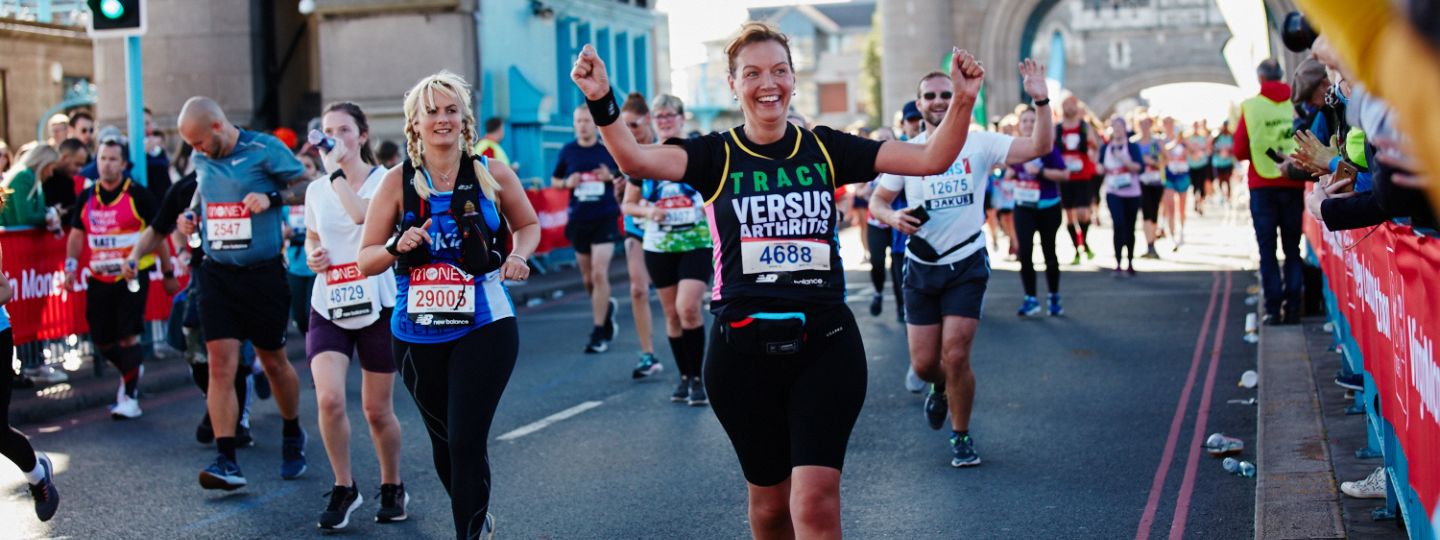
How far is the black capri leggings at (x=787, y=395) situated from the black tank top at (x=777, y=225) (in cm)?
10

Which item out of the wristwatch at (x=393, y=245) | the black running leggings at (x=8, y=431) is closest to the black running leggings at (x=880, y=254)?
the black running leggings at (x=8, y=431)

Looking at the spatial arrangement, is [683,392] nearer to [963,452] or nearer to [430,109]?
[963,452]

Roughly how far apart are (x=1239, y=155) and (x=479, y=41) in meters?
13.3

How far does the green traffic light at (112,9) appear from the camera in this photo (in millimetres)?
11664

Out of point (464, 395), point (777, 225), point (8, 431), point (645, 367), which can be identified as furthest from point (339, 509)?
point (645, 367)

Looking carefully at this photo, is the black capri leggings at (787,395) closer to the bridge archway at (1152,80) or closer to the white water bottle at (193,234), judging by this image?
the white water bottle at (193,234)

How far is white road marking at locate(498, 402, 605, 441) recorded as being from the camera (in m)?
8.76

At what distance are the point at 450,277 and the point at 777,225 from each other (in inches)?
58.7

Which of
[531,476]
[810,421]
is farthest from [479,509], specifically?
[531,476]

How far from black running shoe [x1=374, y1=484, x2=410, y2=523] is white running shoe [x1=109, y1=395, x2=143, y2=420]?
4.06 metres

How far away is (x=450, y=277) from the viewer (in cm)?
529

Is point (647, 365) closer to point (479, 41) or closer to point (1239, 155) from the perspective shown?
point (1239, 155)

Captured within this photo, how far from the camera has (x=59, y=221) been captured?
38.2 feet

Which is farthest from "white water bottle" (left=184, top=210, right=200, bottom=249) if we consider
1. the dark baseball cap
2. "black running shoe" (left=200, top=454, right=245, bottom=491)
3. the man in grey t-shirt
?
the dark baseball cap
